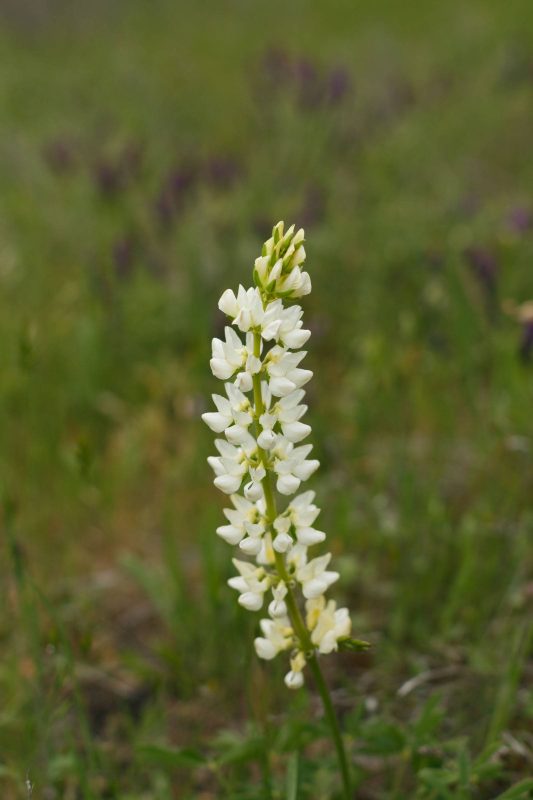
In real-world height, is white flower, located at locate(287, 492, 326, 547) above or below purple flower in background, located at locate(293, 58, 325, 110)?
below

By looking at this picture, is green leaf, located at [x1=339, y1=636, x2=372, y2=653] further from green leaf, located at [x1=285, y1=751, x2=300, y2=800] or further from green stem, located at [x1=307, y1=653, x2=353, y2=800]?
green leaf, located at [x1=285, y1=751, x2=300, y2=800]

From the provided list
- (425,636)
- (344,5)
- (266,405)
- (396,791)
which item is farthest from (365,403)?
(344,5)

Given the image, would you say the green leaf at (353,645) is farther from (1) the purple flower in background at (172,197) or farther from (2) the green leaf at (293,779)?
(1) the purple flower in background at (172,197)

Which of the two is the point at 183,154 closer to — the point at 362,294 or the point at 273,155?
the point at 273,155

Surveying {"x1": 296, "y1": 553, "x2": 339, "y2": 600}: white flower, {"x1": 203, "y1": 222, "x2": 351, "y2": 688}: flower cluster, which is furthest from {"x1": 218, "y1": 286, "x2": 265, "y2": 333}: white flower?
{"x1": 296, "y1": 553, "x2": 339, "y2": 600}: white flower

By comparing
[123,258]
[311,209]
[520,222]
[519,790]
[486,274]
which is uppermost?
[311,209]

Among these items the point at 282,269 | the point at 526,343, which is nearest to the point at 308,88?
the point at 526,343

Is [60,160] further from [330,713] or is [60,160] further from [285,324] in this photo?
[330,713]

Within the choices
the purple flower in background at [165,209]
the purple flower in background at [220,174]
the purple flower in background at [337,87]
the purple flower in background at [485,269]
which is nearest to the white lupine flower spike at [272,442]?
the purple flower in background at [485,269]
